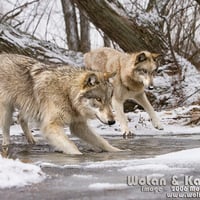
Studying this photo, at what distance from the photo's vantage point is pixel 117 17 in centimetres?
1216

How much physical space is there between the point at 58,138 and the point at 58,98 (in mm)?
545

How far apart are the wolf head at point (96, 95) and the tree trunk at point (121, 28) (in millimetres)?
5737

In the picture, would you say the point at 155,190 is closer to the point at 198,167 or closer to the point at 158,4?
the point at 198,167

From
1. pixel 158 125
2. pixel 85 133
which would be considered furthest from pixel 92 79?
pixel 158 125

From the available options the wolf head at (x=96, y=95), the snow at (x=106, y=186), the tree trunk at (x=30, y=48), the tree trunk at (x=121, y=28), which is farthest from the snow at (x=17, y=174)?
the tree trunk at (x=121, y=28)

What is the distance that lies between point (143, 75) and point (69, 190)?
664 centimetres

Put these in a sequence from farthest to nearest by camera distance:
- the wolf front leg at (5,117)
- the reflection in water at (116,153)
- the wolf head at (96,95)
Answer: the wolf front leg at (5,117) < the wolf head at (96,95) < the reflection in water at (116,153)

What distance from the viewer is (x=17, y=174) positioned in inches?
144

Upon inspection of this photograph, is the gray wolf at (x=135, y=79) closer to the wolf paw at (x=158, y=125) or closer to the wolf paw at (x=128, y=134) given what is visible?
the wolf paw at (x=158, y=125)

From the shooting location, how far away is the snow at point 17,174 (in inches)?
137

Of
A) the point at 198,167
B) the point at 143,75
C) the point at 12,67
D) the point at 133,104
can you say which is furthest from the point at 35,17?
the point at 198,167

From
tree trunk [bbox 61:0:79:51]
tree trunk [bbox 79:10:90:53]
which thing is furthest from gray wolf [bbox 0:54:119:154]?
tree trunk [bbox 79:10:90:53]

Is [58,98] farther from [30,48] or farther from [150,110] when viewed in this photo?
[30,48]

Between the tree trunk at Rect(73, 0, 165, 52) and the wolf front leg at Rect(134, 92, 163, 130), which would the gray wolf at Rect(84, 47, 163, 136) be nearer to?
the wolf front leg at Rect(134, 92, 163, 130)
